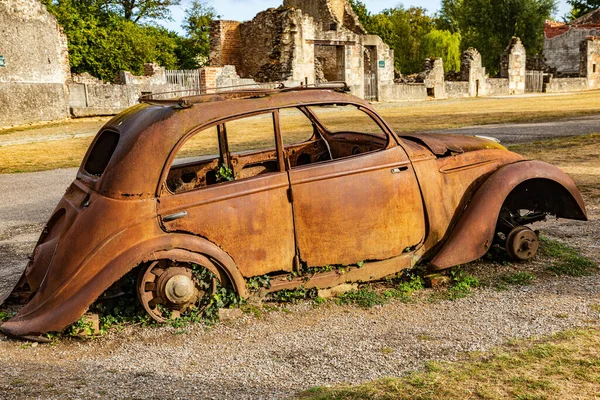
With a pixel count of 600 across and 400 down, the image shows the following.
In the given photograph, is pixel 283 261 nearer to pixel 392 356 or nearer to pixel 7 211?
pixel 392 356

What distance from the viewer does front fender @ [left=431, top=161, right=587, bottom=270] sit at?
427cm

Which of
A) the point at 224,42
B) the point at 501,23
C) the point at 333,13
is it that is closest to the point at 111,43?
the point at 224,42

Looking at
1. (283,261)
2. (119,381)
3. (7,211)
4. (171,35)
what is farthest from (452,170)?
(171,35)

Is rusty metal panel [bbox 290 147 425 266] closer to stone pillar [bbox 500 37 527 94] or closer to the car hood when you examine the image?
the car hood

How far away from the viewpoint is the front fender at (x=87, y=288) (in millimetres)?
3510

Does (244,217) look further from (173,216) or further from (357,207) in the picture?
(357,207)

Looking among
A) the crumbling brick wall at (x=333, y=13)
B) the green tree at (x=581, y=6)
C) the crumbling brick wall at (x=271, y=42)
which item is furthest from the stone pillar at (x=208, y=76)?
the green tree at (x=581, y=6)

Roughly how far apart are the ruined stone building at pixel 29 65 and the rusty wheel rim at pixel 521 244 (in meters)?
20.1

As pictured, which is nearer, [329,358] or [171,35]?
[329,358]

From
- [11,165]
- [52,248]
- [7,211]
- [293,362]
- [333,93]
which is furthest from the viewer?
[11,165]

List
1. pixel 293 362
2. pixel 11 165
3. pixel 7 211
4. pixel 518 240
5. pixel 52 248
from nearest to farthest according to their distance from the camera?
pixel 293 362 < pixel 52 248 < pixel 518 240 < pixel 7 211 < pixel 11 165

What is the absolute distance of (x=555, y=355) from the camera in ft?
10.3

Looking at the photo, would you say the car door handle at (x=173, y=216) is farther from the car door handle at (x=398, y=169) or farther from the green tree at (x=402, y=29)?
the green tree at (x=402, y=29)

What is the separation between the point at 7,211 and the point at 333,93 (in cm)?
551
